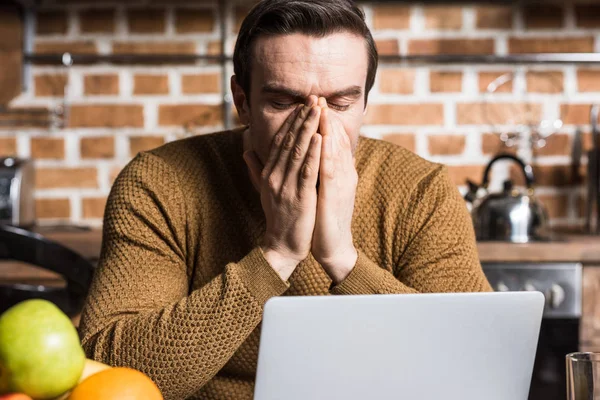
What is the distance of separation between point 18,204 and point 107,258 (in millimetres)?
1092

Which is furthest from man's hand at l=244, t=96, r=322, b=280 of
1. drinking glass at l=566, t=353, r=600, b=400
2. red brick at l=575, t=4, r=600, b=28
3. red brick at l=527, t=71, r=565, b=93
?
red brick at l=575, t=4, r=600, b=28

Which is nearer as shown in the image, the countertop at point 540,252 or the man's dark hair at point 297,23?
the man's dark hair at point 297,23

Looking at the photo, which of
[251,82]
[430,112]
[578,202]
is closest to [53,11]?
[430,112]

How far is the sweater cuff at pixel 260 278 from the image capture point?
1.12 meters

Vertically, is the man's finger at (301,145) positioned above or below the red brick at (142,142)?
above

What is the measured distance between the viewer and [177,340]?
1.12m

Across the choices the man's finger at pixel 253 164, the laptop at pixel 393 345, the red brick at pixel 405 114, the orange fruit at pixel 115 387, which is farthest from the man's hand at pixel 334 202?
the red brick at pixel 405 114

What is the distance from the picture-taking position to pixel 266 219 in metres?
1.32

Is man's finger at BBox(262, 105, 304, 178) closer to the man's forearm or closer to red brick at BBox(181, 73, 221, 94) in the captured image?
the man's forearm

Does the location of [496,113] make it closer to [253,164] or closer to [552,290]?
[552,290]

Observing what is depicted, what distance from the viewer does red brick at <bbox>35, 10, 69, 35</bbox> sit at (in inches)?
96.5

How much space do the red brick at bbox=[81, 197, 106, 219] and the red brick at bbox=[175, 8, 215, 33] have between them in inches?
22.4

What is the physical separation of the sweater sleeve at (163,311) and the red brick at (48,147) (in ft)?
3.89

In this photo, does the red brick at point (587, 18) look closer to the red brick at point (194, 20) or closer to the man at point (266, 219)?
the red brick at point (194, 20)
